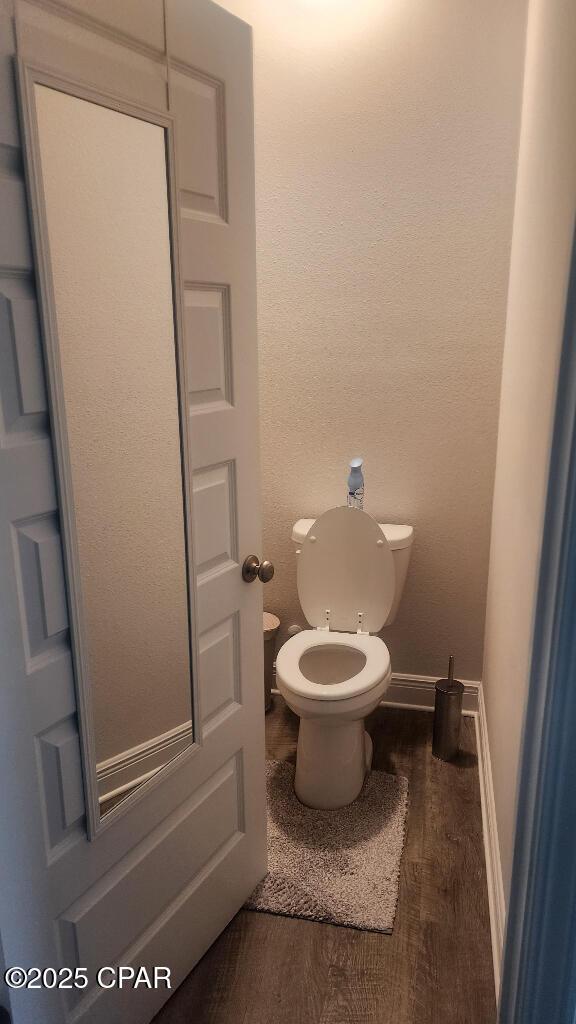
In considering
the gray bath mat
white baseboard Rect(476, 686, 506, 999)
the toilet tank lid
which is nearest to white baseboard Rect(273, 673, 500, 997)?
white baseboard Rect(476, 686, 506, 999)

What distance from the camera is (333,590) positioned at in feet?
8.52

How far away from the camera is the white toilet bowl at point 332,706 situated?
2.20 m

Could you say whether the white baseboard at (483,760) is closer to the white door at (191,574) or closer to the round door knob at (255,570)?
the white door at (191,574)

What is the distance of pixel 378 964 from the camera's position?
1774 millimetres

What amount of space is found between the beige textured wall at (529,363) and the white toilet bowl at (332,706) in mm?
392

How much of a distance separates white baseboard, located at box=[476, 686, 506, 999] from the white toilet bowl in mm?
390

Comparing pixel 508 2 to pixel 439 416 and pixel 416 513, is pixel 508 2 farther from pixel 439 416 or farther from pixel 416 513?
pixel 416 513

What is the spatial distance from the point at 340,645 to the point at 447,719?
18.4 inches

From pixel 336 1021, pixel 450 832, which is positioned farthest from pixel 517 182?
pixel 336 1021

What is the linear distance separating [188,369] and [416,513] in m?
1.49

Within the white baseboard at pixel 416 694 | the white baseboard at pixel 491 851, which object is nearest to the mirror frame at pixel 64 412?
the white baseboard at pixel 491 851

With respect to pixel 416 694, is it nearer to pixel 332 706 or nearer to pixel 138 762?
pixel 332 706

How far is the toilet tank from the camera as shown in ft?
8.63

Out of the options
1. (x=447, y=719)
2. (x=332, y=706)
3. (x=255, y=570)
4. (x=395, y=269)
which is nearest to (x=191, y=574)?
(x=255, y=570)
